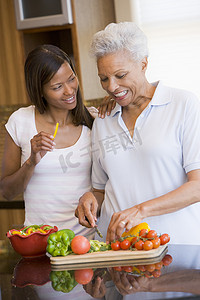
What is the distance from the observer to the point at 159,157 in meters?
1.88

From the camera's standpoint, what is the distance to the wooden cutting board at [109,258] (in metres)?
1.57

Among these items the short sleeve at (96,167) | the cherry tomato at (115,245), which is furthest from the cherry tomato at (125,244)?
the short sleeve at (96,167)

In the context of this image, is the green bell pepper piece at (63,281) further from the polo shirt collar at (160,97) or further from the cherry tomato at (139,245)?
the polo shirt collar at (160,97)

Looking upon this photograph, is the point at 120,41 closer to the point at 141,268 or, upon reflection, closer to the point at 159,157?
the point at 159,157

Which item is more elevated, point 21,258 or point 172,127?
point 172,127

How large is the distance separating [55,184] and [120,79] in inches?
23.9

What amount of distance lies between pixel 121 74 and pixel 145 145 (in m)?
0.28

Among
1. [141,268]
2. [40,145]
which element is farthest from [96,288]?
[40,145]

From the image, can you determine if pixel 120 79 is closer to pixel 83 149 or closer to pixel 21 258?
pixel 83 149

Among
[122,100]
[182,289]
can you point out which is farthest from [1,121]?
[182,289]

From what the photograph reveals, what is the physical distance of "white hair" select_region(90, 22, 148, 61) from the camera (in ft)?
6.07

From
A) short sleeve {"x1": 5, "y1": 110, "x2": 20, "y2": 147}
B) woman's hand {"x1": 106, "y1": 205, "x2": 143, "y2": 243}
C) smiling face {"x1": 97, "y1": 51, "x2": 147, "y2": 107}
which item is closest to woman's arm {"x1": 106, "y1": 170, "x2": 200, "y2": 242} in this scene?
woman's hand {"x1": 106, "y1": 205, "x2": 143, "y2": 243}

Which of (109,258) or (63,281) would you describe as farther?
(109,258)

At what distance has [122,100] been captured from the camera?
1.90 meters
